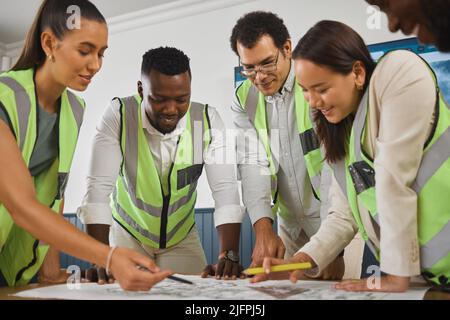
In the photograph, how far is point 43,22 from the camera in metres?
0.70

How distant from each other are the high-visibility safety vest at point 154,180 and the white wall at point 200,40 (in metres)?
0.10

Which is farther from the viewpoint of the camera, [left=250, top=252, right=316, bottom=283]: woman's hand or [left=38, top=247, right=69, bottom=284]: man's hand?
[left=38, top=247, right=69, bottom=284]: man's hand

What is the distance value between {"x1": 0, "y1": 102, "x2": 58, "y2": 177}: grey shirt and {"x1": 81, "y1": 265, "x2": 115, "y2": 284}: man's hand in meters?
0.17

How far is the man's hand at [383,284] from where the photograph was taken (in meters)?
0.56

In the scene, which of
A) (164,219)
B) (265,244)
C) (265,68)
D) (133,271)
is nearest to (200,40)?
(265,68)

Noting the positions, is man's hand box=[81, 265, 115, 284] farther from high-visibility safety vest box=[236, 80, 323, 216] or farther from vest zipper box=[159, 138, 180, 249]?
high-visibility safety vest box=[236, 80, 323, 216]

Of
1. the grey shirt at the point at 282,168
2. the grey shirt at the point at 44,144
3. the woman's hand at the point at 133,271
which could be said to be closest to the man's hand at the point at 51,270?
the grey shirt at the point at 44,144

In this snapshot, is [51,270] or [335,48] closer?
[335,48]

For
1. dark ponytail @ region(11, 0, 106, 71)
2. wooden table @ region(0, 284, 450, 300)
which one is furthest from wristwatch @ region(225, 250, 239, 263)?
dark ponytail @ region(11, 0, 106, 71)

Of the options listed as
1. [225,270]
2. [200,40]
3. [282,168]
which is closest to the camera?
[225,270]

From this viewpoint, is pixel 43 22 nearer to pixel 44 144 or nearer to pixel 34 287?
pixel 44 144

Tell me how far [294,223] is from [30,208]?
1.97 ft

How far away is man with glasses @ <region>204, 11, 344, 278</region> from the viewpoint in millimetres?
913

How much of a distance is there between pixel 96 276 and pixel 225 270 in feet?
0.66
